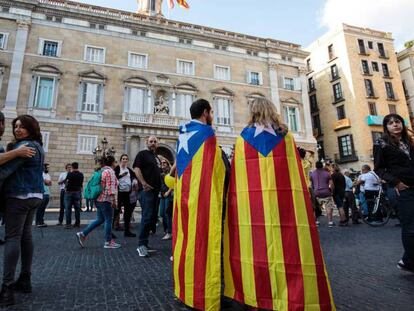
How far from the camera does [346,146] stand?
95.6 ft

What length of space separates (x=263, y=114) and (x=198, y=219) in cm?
113

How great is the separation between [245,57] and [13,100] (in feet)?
61.8

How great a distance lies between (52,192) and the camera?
17938 millimetres

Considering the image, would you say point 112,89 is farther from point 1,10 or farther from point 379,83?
point 379,83

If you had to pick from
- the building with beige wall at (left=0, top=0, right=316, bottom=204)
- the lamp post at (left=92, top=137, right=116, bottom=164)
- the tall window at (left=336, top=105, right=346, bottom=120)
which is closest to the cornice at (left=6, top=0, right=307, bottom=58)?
the building with beige wall at (left=0, top=0, right=316, bottom=204)

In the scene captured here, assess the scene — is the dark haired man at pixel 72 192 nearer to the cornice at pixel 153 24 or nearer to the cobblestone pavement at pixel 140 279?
the cobblestone pavement at pixel 140 279

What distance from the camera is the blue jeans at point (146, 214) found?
4602 mm

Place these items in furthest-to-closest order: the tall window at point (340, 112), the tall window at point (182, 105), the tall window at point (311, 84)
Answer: the tall window at point (311, 84) < the tall window at point (340, 112) < the tall window at point (182, 105)

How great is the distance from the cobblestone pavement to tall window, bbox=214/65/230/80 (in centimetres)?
2082

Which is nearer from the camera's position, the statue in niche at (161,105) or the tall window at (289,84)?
the statue in niche at (161,105)

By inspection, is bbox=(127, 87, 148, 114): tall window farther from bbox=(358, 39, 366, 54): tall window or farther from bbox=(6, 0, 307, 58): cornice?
bbox=(358, 39, 366, 54): tall window

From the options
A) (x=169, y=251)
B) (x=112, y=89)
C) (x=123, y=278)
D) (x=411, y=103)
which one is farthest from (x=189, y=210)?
(x=411, y=103)

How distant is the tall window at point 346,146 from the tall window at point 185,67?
17672 millimetres

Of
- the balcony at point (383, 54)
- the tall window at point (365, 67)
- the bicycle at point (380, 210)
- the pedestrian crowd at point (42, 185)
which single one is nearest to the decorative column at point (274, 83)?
the tall window at point (365, 67)
